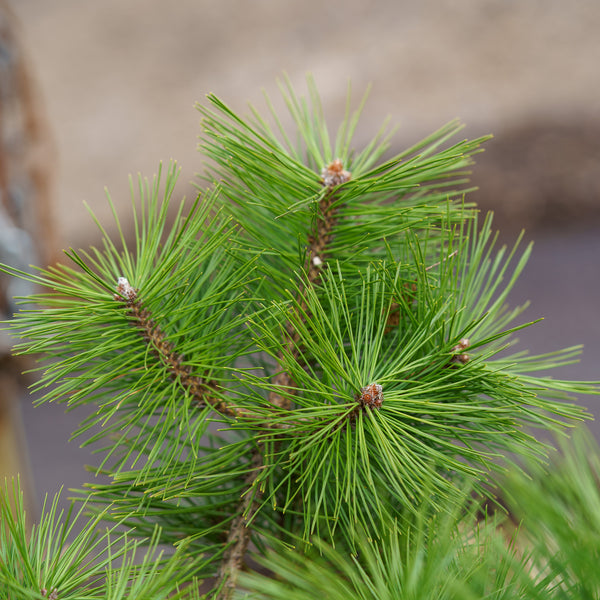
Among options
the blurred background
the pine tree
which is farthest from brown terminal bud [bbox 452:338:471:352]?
the blurred background

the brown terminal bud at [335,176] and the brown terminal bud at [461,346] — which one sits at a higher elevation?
the brown terminal bud at [335,176]

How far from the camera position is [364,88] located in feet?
4.62

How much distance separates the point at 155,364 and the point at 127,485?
50 mm

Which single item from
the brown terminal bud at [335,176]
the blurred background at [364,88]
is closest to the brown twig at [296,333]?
the brown terminal bud at [335,176]

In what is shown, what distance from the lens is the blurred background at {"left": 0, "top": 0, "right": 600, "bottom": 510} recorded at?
1162 millimetres

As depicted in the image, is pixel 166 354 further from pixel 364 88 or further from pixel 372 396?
pixel 364 88

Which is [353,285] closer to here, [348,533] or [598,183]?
[348,533]

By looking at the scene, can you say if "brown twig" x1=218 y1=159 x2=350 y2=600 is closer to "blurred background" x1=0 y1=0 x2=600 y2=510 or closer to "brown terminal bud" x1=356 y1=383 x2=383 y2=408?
"brown terminal bud" x1=356 y1=383 x2=383 y2=408

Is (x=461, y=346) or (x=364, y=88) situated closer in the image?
(x=461, y=346)

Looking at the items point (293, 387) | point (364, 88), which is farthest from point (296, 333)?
point (364, 88)

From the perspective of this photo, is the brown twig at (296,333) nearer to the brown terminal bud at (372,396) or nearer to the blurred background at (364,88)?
the brown terminal bud at (372,396)

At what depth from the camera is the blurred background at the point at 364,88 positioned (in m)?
1.16

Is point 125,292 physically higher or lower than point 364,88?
lower

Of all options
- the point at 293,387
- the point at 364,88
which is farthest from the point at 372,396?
the point at 364,88
